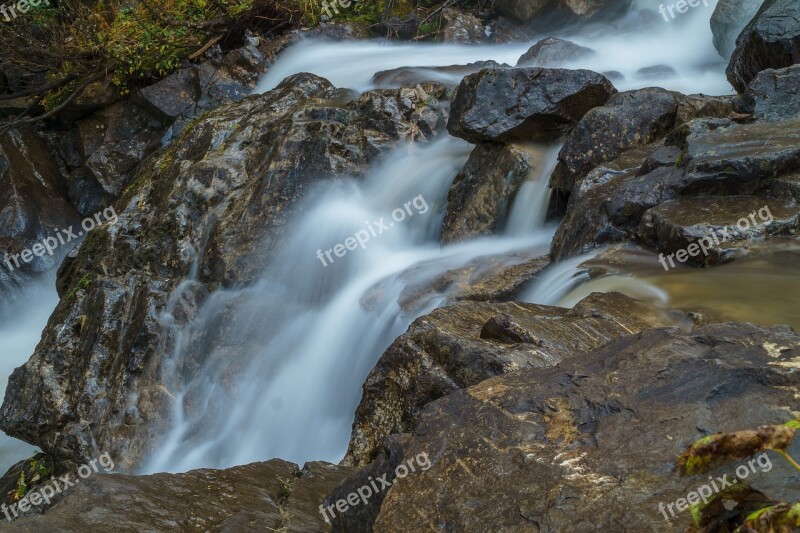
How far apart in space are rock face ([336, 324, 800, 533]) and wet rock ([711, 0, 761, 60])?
8.11 metres

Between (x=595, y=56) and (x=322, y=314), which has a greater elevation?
(x=595, y=56)

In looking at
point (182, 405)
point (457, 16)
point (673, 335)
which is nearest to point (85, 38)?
point (457, 16)

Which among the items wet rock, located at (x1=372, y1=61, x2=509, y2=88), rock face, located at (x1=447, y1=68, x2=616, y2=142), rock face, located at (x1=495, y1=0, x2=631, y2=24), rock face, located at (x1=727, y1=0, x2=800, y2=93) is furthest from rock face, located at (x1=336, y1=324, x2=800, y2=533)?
rock face, located at (x1=495, y1=0, x2=631, y2=24)

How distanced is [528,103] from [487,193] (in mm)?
959

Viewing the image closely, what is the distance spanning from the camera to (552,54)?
9.97 meters

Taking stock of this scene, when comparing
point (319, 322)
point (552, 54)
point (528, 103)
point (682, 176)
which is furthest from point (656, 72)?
point (319, 322)

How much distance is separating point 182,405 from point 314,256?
5.70 ft

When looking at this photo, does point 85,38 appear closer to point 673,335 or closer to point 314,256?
point 314,256

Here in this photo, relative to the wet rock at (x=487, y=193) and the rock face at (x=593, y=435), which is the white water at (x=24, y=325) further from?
the rock face at (x=593, y=435)

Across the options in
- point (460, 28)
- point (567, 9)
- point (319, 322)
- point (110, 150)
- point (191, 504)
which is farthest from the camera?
point (567, 9)

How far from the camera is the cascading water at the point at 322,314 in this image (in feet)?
18.2

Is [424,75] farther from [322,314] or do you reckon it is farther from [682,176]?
[682,176]

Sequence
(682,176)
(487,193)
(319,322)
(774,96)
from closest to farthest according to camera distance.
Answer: (682,176) < (774,96) < (319,322) < (487,193)

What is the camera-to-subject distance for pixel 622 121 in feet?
21.4
